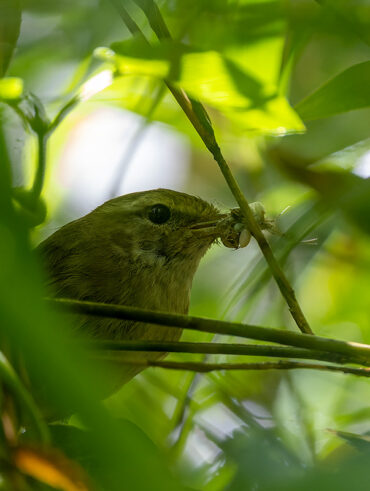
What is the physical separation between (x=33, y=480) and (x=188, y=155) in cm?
279

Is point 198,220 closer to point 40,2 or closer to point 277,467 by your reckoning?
point 40,2

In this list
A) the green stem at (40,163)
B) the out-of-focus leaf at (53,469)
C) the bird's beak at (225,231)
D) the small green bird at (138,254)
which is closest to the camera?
the out-of-focus leaf at (53,469)

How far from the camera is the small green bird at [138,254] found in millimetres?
2338

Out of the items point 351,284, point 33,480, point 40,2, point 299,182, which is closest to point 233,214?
point 299,182

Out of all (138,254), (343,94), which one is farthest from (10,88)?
(138,254)

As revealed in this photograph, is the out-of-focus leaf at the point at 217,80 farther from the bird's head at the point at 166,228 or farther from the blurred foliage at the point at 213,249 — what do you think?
the bird's head at the point at 166,228

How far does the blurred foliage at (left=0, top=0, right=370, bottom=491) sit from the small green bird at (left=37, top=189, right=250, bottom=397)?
145 millimetres

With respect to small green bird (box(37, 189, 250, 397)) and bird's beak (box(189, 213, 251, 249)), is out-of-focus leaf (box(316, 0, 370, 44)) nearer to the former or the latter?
bird's beak (box(189, 213, 251, 249))

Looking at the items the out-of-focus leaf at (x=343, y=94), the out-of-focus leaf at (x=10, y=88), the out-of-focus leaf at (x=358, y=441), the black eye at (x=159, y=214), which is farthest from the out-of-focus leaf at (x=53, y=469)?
the black eye at (x=159, y=214)

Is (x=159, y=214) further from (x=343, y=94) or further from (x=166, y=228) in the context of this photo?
(x=343, y=94)

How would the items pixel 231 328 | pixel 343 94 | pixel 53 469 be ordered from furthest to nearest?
pixel 343 94 < pixel 231 328 < pixel 53 469

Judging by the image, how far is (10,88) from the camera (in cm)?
141

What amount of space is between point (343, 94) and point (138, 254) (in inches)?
52.2

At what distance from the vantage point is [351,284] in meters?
2.40
